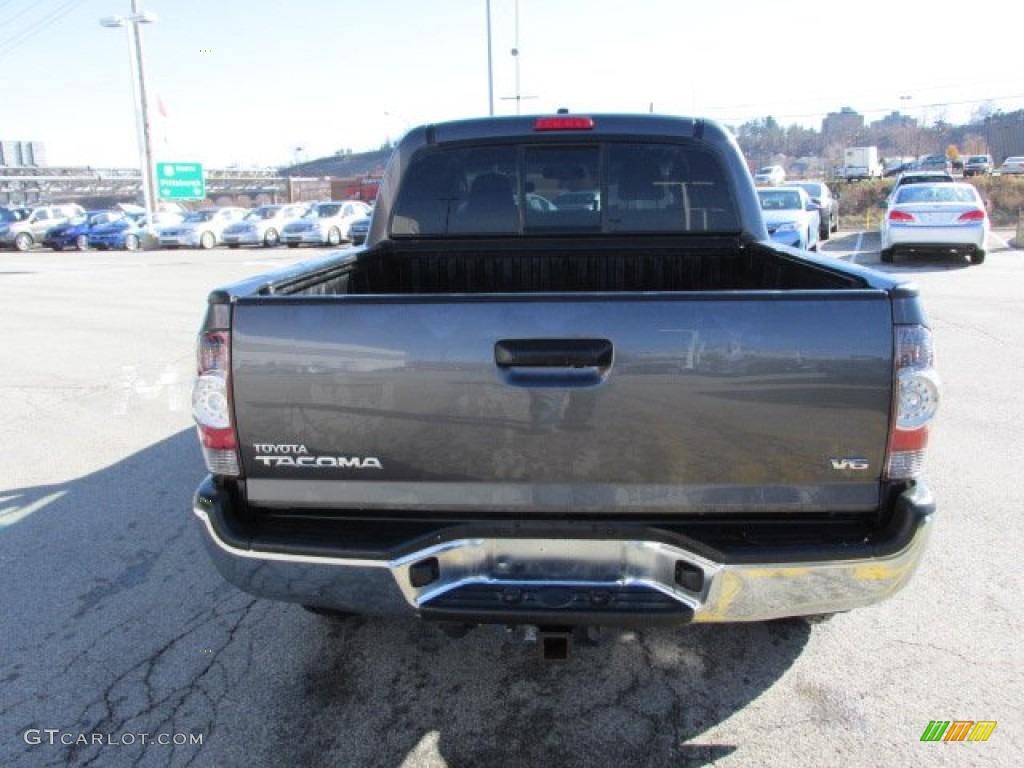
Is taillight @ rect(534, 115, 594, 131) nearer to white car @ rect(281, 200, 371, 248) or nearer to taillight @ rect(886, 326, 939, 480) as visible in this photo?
taillight @ rect(886, 326, 939, 480)

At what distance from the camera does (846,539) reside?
8.11 ft

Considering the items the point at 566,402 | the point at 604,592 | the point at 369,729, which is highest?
the point at 566,402

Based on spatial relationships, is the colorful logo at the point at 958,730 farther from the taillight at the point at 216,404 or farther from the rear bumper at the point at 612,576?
the taillight at the point at 216,404

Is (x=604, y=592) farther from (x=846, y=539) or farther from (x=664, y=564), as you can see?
(x=846, y=539)

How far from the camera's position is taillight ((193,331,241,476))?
2.50 metres

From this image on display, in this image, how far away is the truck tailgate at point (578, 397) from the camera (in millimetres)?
2320

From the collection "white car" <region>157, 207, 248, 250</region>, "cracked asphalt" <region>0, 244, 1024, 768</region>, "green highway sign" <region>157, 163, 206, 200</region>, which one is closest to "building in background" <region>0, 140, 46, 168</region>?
"green highway sign" <region>157, 163, 206, 200</region>

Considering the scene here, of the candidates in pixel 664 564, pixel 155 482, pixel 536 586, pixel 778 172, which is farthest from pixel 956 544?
pixel 778 172

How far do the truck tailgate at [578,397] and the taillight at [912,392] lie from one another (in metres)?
0.04

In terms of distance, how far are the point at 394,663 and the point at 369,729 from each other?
0.43 m

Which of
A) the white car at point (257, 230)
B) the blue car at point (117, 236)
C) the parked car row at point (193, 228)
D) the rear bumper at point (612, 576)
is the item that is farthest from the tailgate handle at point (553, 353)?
the blue car at point (117, 236)

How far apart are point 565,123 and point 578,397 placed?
86.6 inches

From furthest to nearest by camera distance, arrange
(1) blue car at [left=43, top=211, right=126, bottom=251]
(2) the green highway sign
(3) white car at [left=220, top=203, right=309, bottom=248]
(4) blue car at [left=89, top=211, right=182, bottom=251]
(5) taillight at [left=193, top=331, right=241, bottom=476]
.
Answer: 1. (2) the green highway sign
2. (4) blue car at [left=89, top=211, right=182, bottom=251]
3. (1) blue car at [left=43, top=211, right=126, bottom=251]
4. (3) white car at [left=220, top=203, right=309, bottom=248]
5. (5) taillight at [left=193, top=331, right=241, bottom=476]

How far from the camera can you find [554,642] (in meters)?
2.54
